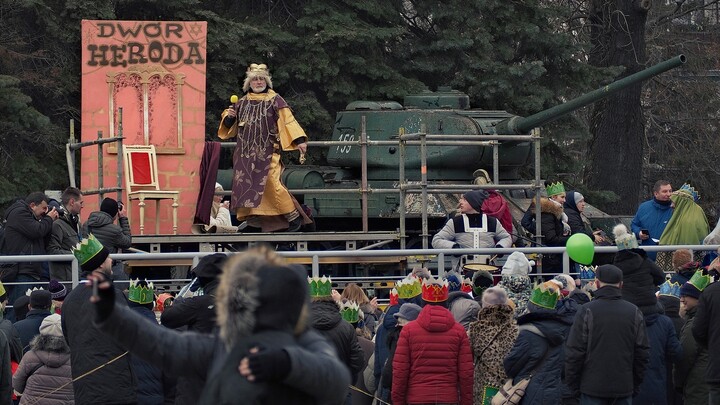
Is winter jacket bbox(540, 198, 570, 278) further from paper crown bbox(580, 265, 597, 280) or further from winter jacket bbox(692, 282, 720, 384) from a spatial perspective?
winter jacket bbox(692, 282, 720, 384)

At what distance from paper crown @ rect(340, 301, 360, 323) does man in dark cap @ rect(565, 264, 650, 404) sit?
1.73 meters

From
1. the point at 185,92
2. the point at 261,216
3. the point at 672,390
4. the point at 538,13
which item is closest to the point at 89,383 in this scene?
the point at 672,390

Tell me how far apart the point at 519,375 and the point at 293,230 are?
24.9 ft

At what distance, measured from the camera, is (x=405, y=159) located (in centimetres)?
2080

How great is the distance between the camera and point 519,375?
10422 millimetres

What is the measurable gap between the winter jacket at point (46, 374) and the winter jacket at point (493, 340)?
8.90ft

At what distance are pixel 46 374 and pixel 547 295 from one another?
10.9ft

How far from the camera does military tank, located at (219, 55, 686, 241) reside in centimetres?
2031

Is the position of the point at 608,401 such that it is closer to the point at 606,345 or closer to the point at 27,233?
the point at 606,345

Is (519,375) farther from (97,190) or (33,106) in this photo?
(33,106)

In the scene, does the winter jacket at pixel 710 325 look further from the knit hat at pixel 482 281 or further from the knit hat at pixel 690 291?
the knit hat at pixel 482 281

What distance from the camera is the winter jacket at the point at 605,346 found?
10469mm

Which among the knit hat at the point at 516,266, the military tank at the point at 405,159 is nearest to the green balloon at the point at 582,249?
the knit hat at the point at 516,266

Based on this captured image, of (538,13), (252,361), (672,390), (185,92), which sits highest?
(538,13)
